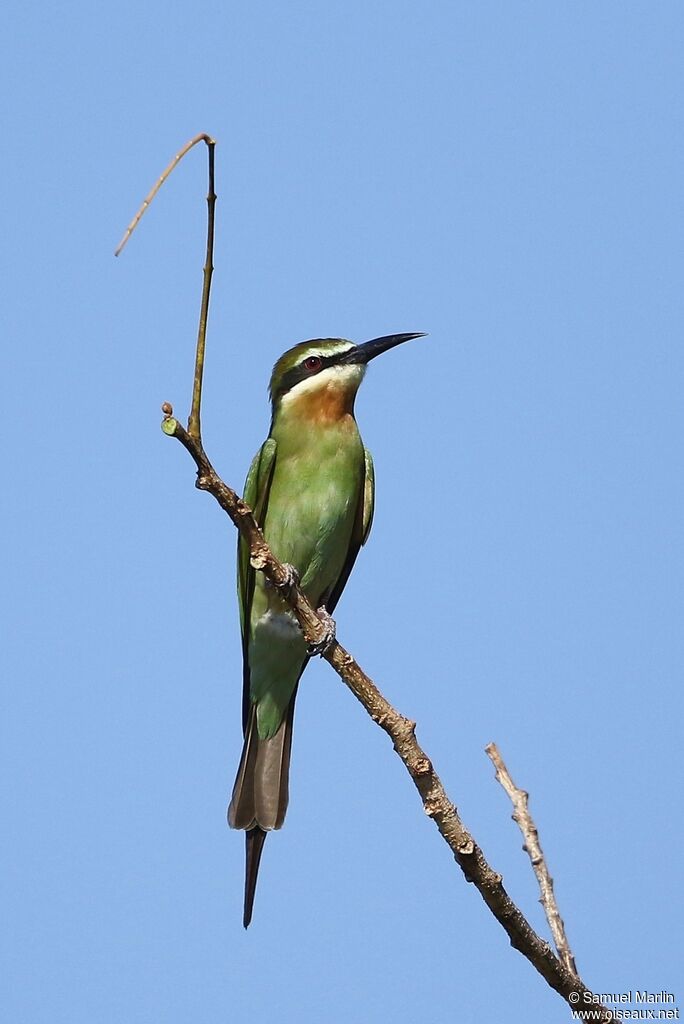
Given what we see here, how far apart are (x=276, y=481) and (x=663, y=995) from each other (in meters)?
3.14

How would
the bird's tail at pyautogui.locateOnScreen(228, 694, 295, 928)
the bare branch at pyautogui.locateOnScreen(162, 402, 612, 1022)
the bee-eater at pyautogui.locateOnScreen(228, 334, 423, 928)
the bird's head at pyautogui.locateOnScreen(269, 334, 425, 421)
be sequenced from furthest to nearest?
the bird's head at pyautogui.locateOnScreen(269, 334, 425, 421)
the bee-eater at pyautogui.locateOnScreen(228, 334, 423, 928)
the bird's tail at pyautogui.locateOnScreen(228, 694, 295, 928)
the bare branch at pyautogui.locateOnScreen(162, 402, 612, 1022)

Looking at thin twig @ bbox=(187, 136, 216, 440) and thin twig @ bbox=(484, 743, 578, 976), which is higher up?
thin twig @ bbox=(187, 136, 216, 440)

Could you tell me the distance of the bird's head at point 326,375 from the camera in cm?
573

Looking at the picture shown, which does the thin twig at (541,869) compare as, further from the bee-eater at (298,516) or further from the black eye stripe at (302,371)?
the black eye stripe at (302,371)

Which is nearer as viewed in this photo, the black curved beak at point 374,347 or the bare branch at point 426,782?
the bare branch at point 426,782

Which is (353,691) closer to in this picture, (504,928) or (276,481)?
(504,928)

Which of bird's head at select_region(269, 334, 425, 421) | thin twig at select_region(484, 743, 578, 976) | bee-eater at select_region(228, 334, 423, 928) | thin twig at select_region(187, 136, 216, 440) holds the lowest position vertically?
thin twig at select_region(484, 743, 578, 976)

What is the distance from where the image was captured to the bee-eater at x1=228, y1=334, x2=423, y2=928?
5.50 meters

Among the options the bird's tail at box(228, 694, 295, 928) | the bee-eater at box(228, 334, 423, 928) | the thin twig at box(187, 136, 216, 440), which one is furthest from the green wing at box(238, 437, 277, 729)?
the thin twig at box(187, 136, 216, 440)

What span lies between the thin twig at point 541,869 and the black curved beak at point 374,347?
3.06 meters

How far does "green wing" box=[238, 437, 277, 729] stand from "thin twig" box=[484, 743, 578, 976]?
2.64 metres

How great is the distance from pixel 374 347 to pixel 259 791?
206 cm

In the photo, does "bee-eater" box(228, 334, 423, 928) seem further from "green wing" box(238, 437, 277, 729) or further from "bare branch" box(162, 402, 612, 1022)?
"bare branch" box(162, 402, 612, 1022)

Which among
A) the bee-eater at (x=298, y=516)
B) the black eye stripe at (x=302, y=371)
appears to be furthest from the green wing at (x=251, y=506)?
the black eye stripe at (x=302, y=371)
